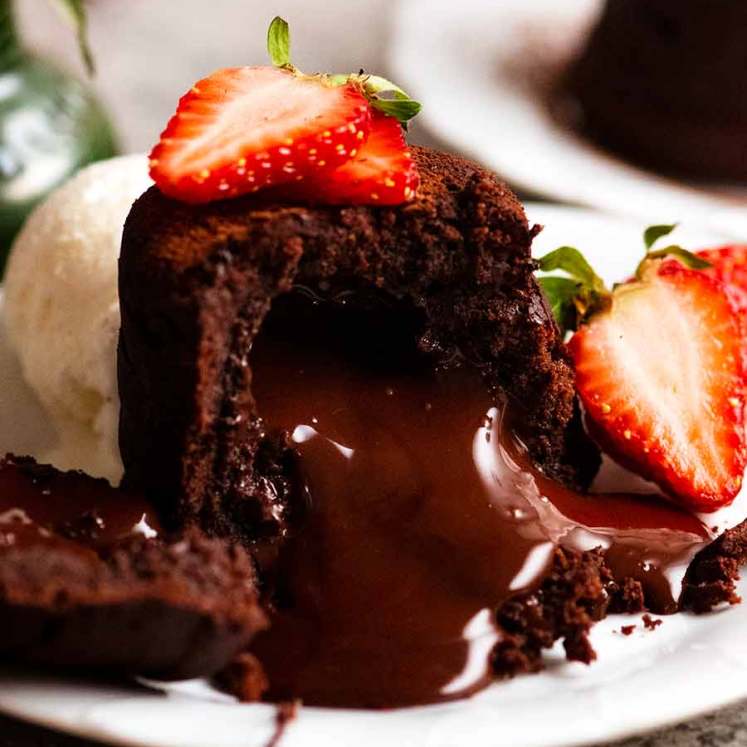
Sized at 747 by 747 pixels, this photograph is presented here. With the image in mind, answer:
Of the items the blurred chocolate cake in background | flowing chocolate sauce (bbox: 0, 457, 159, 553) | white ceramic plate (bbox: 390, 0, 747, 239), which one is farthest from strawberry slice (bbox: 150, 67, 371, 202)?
the blurred chocolate cake in background

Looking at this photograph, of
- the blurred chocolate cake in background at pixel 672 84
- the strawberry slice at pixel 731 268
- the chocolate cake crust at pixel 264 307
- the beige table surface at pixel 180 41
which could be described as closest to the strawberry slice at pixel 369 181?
the chocolate cake crust at pixel 264 307

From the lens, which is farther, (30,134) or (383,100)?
(30,134)

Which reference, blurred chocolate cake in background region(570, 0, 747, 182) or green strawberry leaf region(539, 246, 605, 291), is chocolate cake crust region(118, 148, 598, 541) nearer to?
green strawberry leaf region(539, 246, 605, 291)

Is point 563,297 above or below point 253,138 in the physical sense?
below

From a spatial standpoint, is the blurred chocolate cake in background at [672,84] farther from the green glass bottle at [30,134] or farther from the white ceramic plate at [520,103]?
→ the green glass bottle at [30,134]

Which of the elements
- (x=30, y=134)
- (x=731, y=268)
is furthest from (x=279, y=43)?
(x=30, y=134)

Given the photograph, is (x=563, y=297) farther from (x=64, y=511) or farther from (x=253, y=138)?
(x=64, y=511)

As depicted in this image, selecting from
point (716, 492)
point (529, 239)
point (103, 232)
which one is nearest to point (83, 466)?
point (103, 232)
